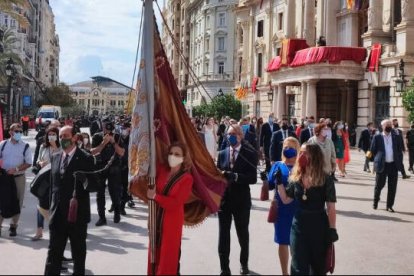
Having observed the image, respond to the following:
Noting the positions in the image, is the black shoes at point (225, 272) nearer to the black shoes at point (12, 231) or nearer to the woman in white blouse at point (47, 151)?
the woman in white blouse at point (47, 151)

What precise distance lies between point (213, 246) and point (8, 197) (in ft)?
11.0

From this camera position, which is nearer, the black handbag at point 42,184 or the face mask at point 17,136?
the black handbag at point 42,184

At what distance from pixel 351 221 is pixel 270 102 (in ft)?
118

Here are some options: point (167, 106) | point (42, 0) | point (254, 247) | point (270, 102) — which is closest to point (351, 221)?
point (254, 247)

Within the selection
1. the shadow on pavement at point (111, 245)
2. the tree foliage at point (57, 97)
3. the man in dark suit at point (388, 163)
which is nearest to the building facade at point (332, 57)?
the man in dark suit at point (388, 163)

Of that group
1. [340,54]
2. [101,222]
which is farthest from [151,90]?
[340,54]

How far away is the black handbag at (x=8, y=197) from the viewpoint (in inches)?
352

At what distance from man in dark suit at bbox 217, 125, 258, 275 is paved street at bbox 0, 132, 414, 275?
14.9 inches

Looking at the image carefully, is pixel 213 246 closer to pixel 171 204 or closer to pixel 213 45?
pixel 171 204

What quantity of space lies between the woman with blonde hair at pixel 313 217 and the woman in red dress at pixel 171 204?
106cm

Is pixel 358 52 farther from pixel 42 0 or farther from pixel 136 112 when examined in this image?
pixel 42 0

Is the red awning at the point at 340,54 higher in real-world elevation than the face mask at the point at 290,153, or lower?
higher

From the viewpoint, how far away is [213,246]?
823 centimetres

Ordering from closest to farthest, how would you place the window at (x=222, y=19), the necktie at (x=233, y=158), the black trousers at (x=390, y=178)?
1. the necktie at (x=233, y=158)
2. the black trousers at (x=390, y=178)
3. the window at (x=222, y=19)
